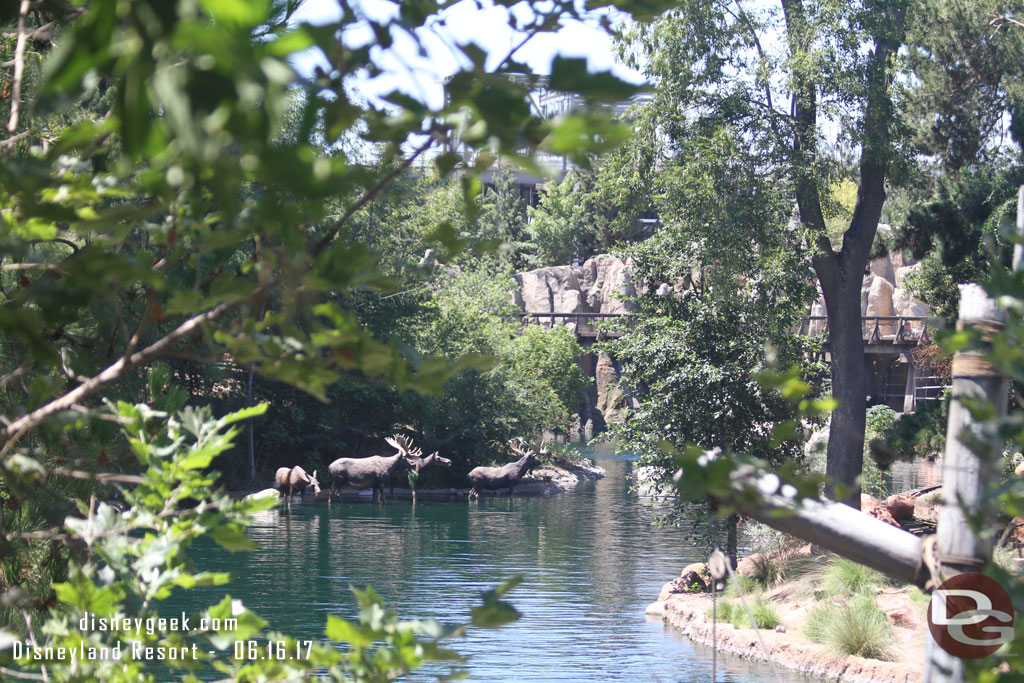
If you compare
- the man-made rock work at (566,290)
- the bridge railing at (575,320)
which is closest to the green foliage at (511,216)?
the man-made rock work at (566,290)

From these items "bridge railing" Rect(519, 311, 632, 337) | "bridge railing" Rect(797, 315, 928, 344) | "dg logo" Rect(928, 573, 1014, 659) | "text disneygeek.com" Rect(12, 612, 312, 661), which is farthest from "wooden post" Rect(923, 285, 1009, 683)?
"bridge railing" Rect(519, 311, 632, 337)

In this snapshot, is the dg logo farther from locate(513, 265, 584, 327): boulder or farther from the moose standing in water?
locate(513, 265, 584, 327): boulder

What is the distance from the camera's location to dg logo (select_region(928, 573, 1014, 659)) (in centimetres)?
223

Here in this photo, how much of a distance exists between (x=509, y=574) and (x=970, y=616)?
1259 cm

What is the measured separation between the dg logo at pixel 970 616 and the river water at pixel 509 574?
6072mm

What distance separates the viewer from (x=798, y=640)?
10625mm

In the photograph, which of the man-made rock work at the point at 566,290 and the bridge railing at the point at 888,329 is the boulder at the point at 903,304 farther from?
the man-made rock work at the point at 566,290

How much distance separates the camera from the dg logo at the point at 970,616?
2.23 meters

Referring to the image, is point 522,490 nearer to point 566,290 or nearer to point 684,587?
point 684,587

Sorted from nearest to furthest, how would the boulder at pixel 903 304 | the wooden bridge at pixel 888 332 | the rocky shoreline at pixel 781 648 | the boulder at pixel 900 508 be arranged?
the rocky shoreline at pixel 781 648, the boulder at pixel 900 508, the wooden bridge at pixel 888 332, the boulder at pixel 903 304

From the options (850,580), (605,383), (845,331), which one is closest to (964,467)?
(850,580)

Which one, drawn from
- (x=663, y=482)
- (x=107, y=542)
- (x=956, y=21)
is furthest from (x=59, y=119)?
(x=956, y=21)

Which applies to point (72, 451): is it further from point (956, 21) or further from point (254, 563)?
point (956, 21)

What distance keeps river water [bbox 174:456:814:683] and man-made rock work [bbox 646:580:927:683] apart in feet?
0.69
